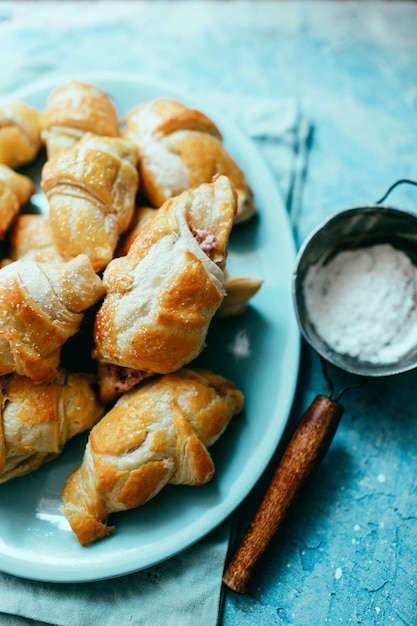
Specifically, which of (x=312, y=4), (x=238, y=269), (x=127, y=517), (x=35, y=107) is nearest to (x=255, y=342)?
(x=238, y=269)

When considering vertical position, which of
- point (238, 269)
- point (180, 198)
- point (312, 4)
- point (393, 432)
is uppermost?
point (312, 4)

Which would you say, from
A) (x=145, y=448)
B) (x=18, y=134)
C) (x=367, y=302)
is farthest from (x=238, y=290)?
(x=18, y=134)

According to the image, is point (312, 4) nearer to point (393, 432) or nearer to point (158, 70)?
point (158, 70)

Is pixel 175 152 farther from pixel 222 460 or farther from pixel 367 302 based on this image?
pixel 222 460

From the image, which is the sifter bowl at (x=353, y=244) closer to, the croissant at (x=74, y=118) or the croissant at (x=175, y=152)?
the croissant at (x=175, y=152)

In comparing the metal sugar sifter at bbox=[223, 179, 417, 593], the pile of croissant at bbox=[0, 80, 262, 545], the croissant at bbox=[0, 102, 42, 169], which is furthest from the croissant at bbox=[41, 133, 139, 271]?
the metal sugar sifter at bbox=[223, 179, 417, 593]

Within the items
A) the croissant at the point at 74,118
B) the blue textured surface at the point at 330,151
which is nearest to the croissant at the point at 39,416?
the blue textured surface at the point at 330,151
